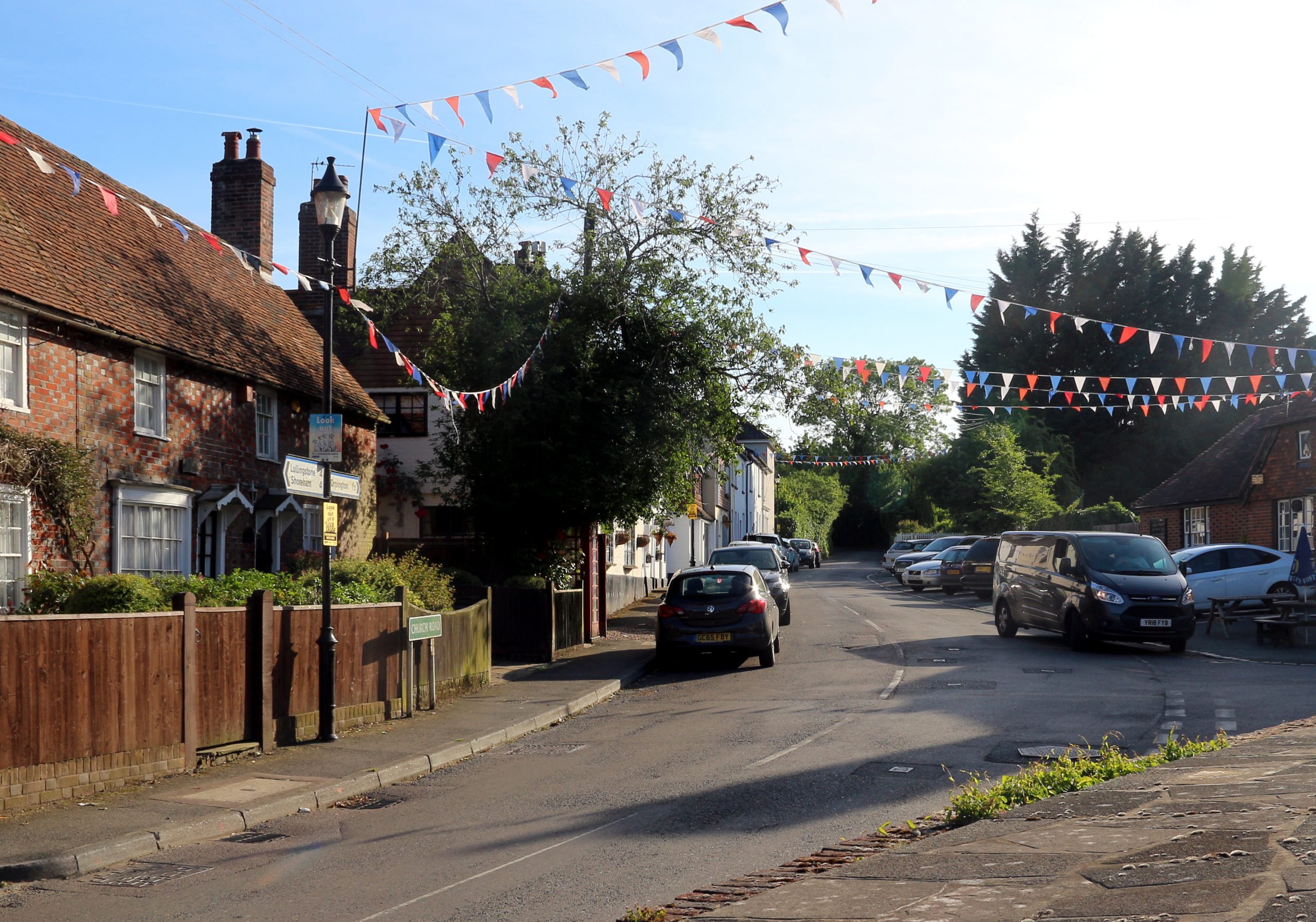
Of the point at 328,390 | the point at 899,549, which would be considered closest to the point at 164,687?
the point at 328,390

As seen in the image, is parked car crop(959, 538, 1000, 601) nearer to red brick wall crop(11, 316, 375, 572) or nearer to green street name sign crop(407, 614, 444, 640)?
red brick wall crop(11, 316, 375, 572)

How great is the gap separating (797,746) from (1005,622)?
12197mm

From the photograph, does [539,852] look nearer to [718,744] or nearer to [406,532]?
[718,744]

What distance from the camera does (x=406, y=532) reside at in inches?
1083

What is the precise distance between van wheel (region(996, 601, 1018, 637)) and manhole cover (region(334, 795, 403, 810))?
1485 centimetres

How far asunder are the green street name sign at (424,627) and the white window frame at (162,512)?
13.5ft

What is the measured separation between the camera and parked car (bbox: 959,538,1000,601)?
114 ft

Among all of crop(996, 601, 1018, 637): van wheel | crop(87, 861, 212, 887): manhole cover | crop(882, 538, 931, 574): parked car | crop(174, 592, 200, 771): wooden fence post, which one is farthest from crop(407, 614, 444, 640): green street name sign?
crop(882, 538, 931, 574): parked car

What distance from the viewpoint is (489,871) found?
6.53 m

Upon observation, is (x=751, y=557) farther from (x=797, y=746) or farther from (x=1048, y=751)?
(x=1048, y=751)

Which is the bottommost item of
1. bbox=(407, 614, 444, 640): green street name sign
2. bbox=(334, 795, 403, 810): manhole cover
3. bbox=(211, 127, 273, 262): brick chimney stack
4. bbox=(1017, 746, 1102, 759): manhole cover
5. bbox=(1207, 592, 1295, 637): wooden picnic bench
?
bbox=(334, 795, 403, 810): manhole cover

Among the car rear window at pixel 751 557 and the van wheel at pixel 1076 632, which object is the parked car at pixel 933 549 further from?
the van wheel at pixel 1076 632

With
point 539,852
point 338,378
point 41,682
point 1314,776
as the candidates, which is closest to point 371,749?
point 41,682

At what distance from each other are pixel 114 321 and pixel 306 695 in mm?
7052
